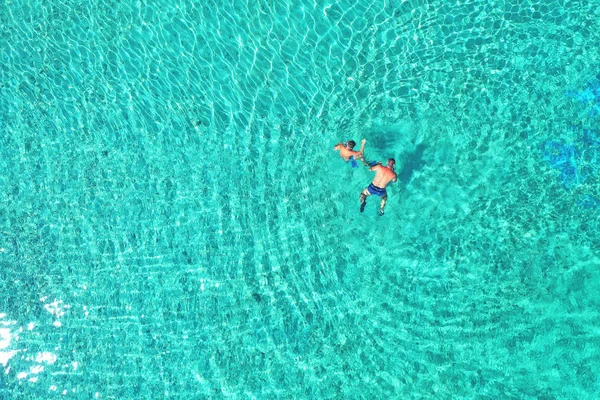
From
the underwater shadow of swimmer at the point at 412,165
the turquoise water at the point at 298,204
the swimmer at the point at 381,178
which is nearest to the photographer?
the swimmer at the point at 381,178

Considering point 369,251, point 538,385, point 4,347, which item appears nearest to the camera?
point 538,385

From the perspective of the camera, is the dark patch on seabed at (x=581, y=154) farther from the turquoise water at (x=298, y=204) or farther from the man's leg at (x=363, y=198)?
the man's leg at (x=363, y=198)

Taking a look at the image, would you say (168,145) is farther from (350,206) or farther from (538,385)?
(538,385)

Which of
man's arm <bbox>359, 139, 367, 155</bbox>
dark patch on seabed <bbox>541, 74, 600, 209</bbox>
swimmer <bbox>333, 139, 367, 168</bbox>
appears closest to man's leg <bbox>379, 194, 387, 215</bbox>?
swimmer <bbox>333, 139, 367, 168</bbox>

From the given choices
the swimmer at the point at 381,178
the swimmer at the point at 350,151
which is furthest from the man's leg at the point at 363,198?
the swimmer at the point at 350,151

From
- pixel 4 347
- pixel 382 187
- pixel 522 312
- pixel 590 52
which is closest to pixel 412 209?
pixel 382 187

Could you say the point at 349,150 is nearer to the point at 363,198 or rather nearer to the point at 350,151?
the point at 350,151

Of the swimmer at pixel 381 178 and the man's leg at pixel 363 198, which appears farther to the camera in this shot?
the man's leg at pixel 363 198
